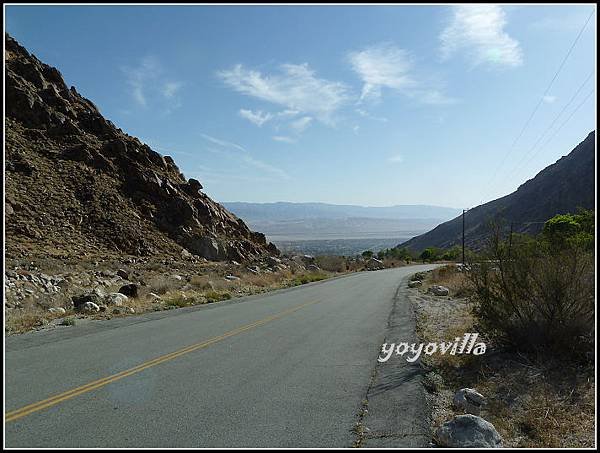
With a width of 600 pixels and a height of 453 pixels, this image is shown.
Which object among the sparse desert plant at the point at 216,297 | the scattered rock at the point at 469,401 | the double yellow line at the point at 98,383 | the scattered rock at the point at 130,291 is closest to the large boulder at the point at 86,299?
the scattered rock at the point at 130,291

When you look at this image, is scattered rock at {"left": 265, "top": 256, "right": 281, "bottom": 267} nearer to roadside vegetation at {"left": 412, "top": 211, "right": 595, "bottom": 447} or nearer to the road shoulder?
roadside vegetation at {"left": 412, "top": 211, "right": 595, "bottom": 447}

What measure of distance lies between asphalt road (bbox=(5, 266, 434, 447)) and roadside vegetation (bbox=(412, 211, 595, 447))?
0.97m

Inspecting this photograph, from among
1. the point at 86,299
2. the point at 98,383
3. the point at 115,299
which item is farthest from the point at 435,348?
the point at 115,299

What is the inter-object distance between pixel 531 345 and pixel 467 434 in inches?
182

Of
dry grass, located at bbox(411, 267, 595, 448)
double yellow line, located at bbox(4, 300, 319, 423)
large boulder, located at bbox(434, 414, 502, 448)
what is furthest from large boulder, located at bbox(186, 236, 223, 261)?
large boulder, located at bbox(434, 414, 502, 448)

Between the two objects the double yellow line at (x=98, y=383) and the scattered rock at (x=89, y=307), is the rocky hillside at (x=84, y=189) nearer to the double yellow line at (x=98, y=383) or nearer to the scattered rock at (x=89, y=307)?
the scattered rock at (x=89, y=307)

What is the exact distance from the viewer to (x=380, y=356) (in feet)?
35.6

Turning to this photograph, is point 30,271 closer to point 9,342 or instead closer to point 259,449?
point 9,342

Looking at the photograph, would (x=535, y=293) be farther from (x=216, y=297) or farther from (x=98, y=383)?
(x=216, y=297)

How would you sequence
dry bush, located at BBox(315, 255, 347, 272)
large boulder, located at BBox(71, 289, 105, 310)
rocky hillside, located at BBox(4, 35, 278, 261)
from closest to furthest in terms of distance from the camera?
1. large boulder, located at BBox(71, 289, 105, 310)
2. rocky hillside, located at BBox(4, 35, 278, 261)
3. dry bush, located at BBox(315, 255, 347, 272)

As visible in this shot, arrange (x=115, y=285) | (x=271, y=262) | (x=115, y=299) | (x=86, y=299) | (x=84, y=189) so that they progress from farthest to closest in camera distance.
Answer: (x=271, y=262) < (x=84, y=189) < (x=115, y=285) < (x=115, y=299) < (x=86, y=299)

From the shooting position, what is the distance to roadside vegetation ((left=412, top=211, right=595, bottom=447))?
21.6 ft

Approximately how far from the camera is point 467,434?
569 cm

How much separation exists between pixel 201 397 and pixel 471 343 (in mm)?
6314
